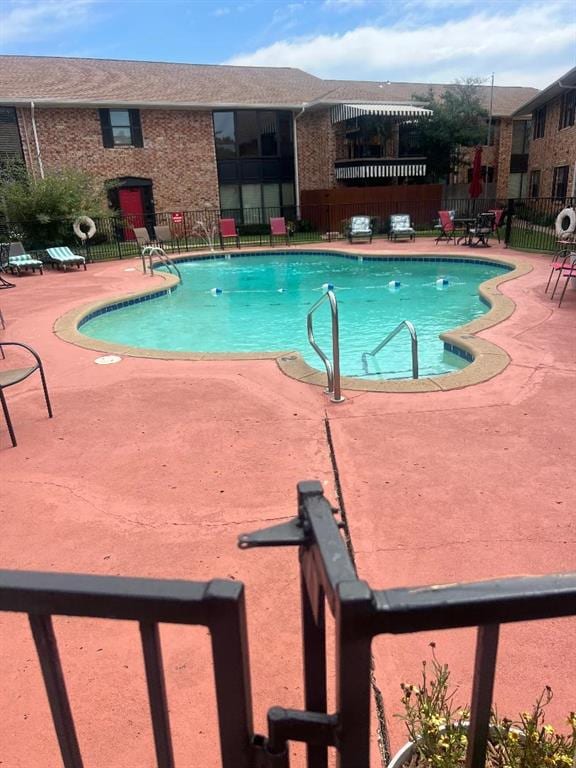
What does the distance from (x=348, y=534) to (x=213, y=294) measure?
38.4ft

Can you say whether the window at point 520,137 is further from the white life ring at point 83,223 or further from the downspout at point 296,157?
the white life ring at point 83,223

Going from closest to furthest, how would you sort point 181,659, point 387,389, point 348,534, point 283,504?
point 181,659 < point 348,534 < point 283,504 < point 387,389

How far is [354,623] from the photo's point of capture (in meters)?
0.86

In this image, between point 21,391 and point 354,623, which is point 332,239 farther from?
point 354,623

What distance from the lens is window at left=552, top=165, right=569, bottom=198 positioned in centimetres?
2188

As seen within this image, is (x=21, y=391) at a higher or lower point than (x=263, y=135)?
lower

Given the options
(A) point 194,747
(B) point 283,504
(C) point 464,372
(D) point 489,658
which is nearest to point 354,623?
(D) point 489,658

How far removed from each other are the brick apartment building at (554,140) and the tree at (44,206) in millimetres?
16876

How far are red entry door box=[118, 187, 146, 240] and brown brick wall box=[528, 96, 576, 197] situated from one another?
16.4 meters

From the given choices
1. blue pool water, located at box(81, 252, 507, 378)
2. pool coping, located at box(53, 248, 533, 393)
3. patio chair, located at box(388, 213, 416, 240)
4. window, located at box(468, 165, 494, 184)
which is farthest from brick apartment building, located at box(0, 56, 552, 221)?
pool coping, located at box(53, 248, 533, 393)

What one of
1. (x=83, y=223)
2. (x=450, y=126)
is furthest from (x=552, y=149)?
(x=83, y=223)

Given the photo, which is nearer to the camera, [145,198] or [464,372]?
[464,372]

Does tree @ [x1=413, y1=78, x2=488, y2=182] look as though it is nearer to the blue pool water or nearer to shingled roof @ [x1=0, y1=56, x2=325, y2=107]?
shingled roof @ [x1=0, y1=56, x2=325, y2=107]

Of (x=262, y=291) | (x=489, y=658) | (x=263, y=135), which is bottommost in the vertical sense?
(x=262, y=291)
